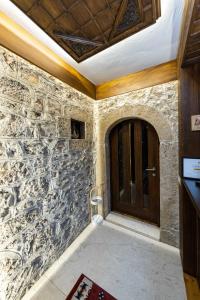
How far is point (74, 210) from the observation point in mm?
2086

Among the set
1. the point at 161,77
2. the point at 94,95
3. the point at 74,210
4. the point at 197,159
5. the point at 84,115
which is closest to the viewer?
the point at 197,159

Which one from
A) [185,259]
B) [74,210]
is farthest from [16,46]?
[185,259]

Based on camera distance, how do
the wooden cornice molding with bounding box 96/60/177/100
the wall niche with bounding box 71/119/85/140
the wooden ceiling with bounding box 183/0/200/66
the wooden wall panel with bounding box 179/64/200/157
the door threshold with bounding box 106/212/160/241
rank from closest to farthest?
the wooden ceiling with bounding box 183/0/200/66, the wooden wall panel with bounding box 179/64/200/157, the wooden cornice molding with bounding box 96/60/177/100, the door threshold with bounding box 106/212/160/241, the wall niche with bounding box 71/119/85/140

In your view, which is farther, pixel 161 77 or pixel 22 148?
pixel 161 77

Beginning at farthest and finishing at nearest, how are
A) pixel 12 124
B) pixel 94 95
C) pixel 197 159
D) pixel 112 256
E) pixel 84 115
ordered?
pixel 94 95
pixel 84 115
pixel 112 256
pixel 197 159
pixel 12 124

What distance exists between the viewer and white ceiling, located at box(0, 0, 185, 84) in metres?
1.16

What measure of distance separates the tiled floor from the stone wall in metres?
0.16

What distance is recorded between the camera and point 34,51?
4.75ft

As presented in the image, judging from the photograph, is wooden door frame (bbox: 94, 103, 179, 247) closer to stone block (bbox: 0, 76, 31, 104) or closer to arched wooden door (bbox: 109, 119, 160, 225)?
arched wooden door (bbox: 109, 119, 160, 225)

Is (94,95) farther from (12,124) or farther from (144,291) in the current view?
(144,291)

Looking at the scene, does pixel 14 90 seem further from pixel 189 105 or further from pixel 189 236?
pixel 189 236

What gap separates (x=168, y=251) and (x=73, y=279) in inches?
50.6

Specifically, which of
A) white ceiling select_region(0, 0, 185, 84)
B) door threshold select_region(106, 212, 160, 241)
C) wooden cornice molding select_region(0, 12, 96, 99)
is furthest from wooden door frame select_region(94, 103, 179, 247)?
→ wooden cornice molding select_region(0, 12, 96, 99)

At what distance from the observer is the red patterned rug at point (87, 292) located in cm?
131
